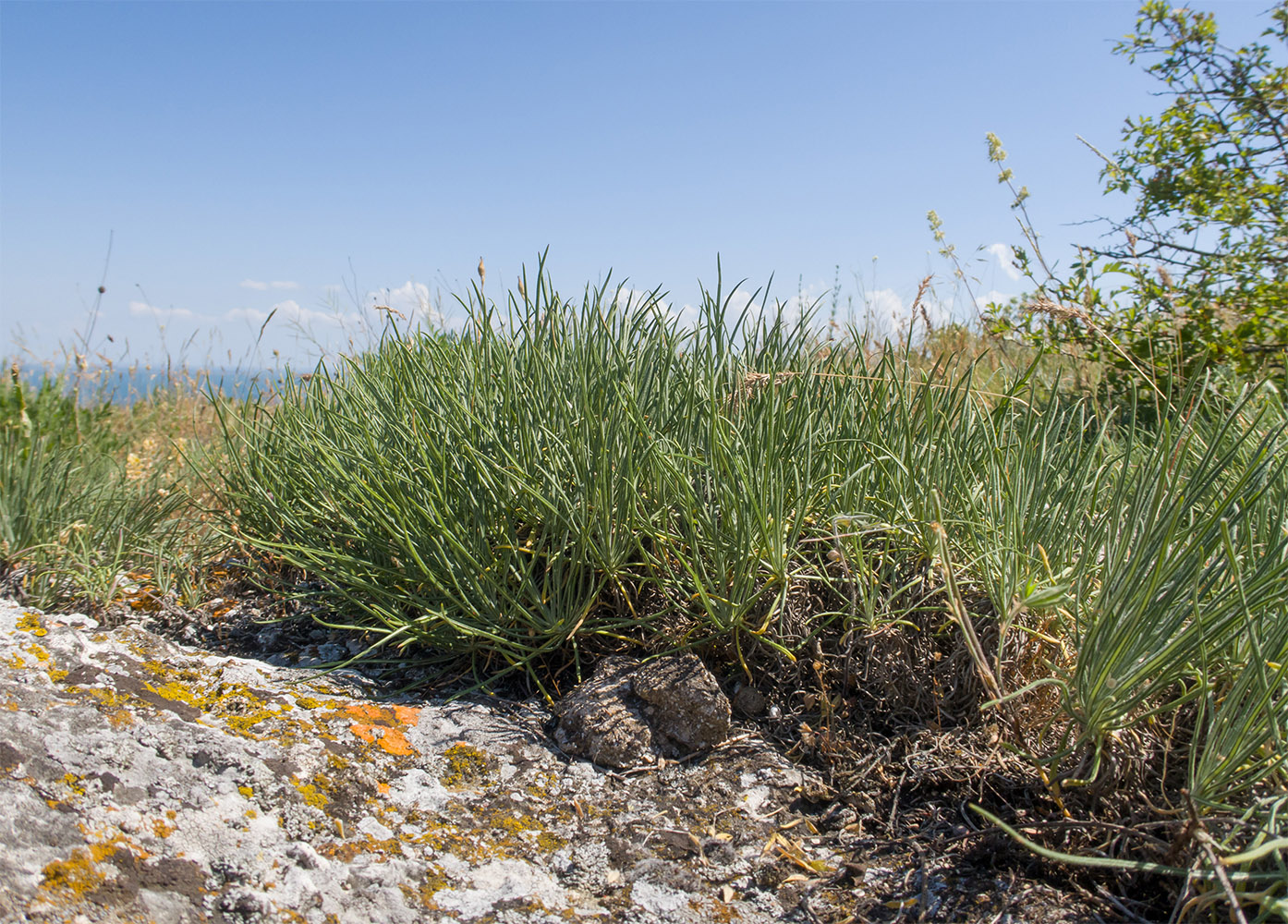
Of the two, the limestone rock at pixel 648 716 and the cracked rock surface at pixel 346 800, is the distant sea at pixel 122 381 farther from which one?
the limestone rock at pixel 648 716

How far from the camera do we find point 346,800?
1.52 meters

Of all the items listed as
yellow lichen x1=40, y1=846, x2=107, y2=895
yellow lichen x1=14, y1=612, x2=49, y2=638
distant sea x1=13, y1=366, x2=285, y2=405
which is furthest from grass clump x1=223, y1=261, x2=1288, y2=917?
distant sea x1=13, y1=366, x2=285, y2=405

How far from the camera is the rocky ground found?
1.29 metres

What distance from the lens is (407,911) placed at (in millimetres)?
1296

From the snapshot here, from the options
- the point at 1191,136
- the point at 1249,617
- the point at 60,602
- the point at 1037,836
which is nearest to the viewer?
the point at 1249,617

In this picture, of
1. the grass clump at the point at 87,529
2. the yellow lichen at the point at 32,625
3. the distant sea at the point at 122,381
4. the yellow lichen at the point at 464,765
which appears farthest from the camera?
the distant sea at the point at 122,381

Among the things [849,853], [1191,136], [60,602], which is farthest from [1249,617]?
[1191,136]

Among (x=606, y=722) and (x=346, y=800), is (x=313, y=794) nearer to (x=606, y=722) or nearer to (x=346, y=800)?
(x=346, y=800)

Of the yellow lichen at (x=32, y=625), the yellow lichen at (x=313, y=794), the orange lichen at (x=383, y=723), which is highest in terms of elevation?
the yellow lichen at (x=32, y=625)

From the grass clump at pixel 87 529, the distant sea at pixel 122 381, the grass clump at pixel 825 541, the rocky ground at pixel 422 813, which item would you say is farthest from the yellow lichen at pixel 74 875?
the distant sea at pixel 122 381

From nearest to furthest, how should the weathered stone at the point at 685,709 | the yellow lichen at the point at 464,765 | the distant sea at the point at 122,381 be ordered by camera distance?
the yellow lichen at the point at 464,765, the weathered stone at the point at 685,709, the distant sea at the point at 122,381

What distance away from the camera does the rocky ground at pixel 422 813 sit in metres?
1.29

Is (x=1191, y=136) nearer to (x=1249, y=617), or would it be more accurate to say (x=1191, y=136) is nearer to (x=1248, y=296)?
(x=1248, y=296)

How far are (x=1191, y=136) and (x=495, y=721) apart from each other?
4.45 m
